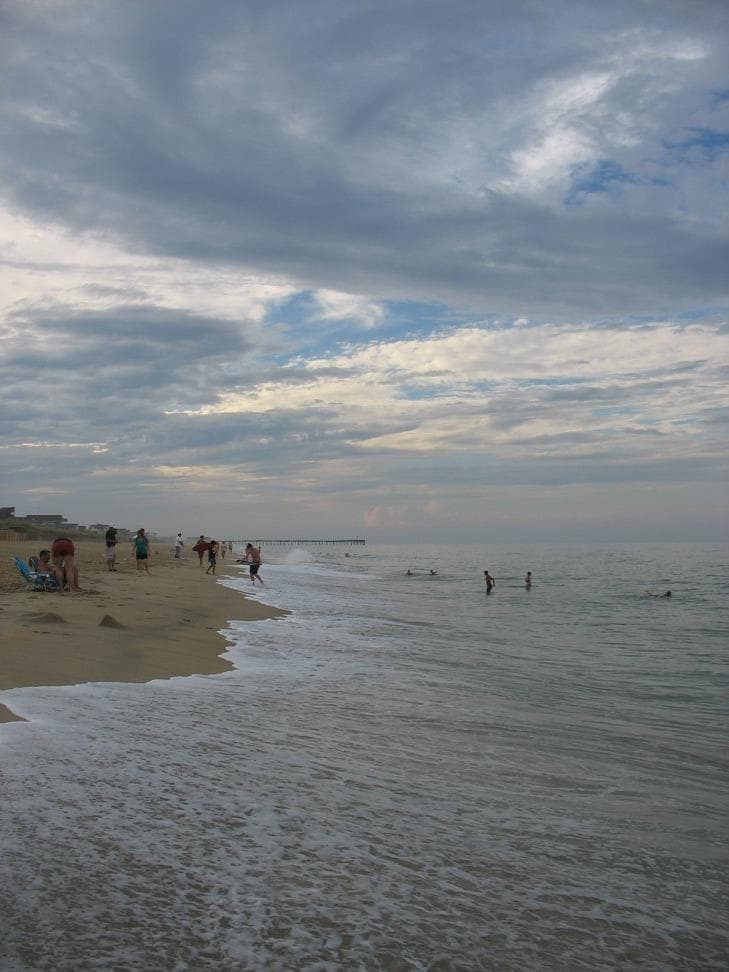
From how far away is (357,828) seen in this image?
4938 millimetres

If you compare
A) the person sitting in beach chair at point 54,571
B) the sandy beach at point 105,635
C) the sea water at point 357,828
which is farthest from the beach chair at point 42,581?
the sea water at point 357,828

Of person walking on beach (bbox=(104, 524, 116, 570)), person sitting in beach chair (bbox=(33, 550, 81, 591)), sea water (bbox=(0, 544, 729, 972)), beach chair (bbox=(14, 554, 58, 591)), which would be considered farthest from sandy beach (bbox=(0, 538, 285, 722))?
person walking on beach (bbox=(104, 524, 116, 570))

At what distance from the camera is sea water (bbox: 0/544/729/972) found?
138 inches

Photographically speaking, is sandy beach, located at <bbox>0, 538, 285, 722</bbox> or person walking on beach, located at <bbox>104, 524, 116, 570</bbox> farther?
person walking on beach, located at <bbox>104, 524, 116, 570</bbox>

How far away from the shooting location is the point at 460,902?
3.99m

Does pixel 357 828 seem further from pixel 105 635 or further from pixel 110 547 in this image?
pixel 110 547

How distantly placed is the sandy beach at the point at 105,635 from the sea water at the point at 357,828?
838mm

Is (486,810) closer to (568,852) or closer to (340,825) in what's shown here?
(568,852)

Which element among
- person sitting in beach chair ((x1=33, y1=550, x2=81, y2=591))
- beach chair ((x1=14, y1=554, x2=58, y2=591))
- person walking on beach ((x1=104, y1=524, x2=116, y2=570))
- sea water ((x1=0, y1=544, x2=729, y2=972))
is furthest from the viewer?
person walking on beach ((x1=104, y1=524, x2=116, y2=570))

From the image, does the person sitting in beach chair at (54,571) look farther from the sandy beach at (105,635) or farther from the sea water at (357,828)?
the sea water at (357,828)

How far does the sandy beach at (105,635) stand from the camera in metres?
9.72

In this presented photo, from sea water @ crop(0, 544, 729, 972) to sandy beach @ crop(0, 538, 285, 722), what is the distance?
84cm

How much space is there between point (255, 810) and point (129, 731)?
7.77ft

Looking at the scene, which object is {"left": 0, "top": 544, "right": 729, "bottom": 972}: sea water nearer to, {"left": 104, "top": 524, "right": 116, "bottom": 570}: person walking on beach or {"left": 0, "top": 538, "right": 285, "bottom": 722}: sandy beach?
{"left": 0, "top": 538, "right": 285, "bottom": 722}: sandy beach
